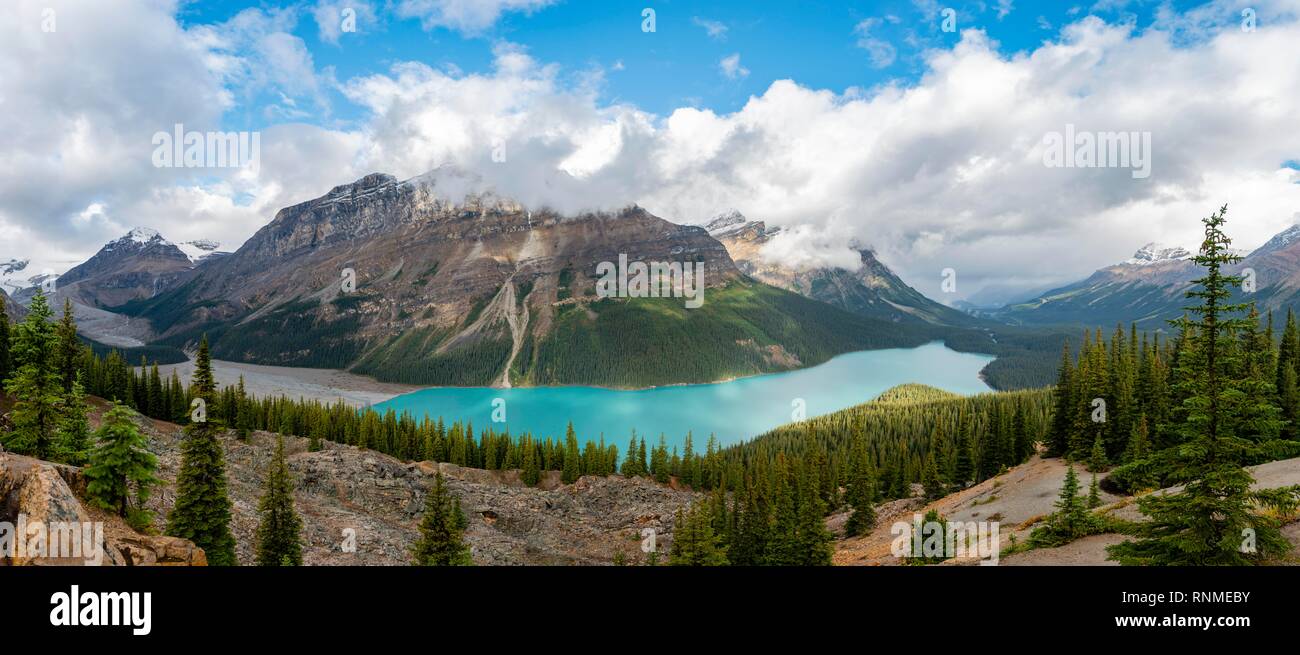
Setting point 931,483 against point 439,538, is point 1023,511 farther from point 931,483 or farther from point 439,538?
point 439,538

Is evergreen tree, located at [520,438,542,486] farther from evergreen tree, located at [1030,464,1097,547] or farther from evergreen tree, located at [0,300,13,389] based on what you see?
evergreen tree, located at [1030,464,1097,547]

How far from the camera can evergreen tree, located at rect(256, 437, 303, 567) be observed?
23219 mm

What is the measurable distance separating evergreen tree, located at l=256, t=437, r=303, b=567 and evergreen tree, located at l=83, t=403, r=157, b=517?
18.9ft

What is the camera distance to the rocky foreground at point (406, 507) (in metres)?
32.6

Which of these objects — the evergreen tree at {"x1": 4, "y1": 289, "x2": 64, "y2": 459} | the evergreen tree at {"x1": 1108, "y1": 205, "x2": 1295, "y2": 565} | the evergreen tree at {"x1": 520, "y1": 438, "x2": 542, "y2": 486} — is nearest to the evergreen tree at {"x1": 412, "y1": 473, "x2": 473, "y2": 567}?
the evergreen tree at {"x1": 4, "y1": 289, "x2": 64, "y2": 459}

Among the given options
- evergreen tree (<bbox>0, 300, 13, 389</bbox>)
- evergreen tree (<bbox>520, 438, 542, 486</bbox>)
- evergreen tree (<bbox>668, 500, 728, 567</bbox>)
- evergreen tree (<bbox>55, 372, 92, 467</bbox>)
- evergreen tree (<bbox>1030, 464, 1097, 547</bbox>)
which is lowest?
evergreen tree (<bbox>520, 438, 542, 486</bbox>)

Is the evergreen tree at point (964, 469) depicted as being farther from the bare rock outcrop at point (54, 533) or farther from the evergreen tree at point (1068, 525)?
the bare rock outcrop at point (54, 533)

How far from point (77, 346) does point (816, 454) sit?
189ft

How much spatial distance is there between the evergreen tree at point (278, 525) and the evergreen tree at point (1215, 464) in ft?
94.2

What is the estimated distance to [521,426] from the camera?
137625 millimetres

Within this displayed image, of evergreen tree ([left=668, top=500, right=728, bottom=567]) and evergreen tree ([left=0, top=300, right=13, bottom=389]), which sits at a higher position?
evergreen tree ([left=0, top=300, right=13, bottom=389])

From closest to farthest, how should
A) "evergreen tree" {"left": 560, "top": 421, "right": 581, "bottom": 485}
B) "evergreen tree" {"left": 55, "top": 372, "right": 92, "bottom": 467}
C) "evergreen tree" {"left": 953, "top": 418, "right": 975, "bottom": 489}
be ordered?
"evergreen tree" {"left": 55, "top": 372, "right": 92, "bottom": 467}, "evergreen tree" {"left": 953, "top": 418, "right": 975, "bottom": 489}, "evergreen tree" {"left": 560, "top": 421, "right": 581, "bottom": 485}
